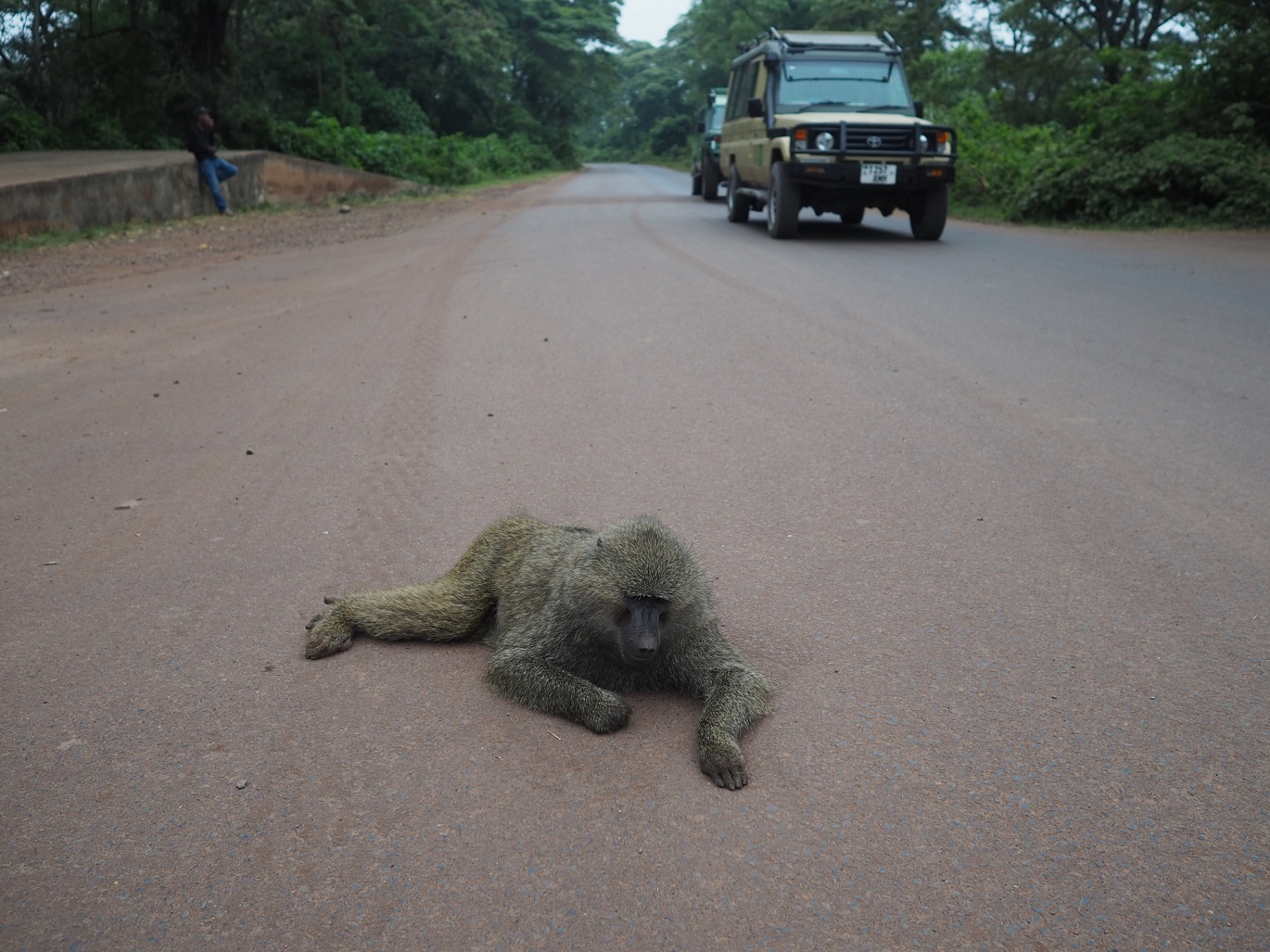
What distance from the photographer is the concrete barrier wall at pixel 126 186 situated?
51.2ft

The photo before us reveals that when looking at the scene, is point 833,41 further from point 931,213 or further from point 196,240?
point 196,240

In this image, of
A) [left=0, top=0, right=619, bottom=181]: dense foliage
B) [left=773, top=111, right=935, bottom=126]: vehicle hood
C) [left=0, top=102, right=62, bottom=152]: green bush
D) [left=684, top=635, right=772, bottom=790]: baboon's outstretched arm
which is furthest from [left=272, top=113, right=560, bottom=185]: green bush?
[left=684, top=635, right=772, bottom=790]: baboon's outstretched arm

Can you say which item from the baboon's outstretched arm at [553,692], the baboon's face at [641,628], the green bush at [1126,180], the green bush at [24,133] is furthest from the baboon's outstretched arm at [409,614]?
the green bush at [24,133]

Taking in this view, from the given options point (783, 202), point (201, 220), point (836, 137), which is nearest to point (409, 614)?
point (836, 137)

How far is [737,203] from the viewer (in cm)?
1855

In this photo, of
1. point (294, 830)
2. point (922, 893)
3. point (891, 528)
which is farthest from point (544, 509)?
point (922, 893)

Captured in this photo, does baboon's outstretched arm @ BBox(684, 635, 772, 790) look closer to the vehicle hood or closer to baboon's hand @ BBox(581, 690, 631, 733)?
baboon's hand @ BBox(581, 690, 631, 733)

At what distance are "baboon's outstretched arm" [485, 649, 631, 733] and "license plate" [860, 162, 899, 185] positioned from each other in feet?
40.4

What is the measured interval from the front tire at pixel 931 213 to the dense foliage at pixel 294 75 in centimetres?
1798

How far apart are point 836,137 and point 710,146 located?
11.6 m

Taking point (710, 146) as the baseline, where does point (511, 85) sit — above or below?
above

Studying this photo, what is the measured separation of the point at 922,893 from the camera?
240 cm

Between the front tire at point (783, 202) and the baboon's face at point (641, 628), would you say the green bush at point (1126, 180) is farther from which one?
the baboon's face at point (641, 628)

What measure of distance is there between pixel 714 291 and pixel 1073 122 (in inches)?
1048
